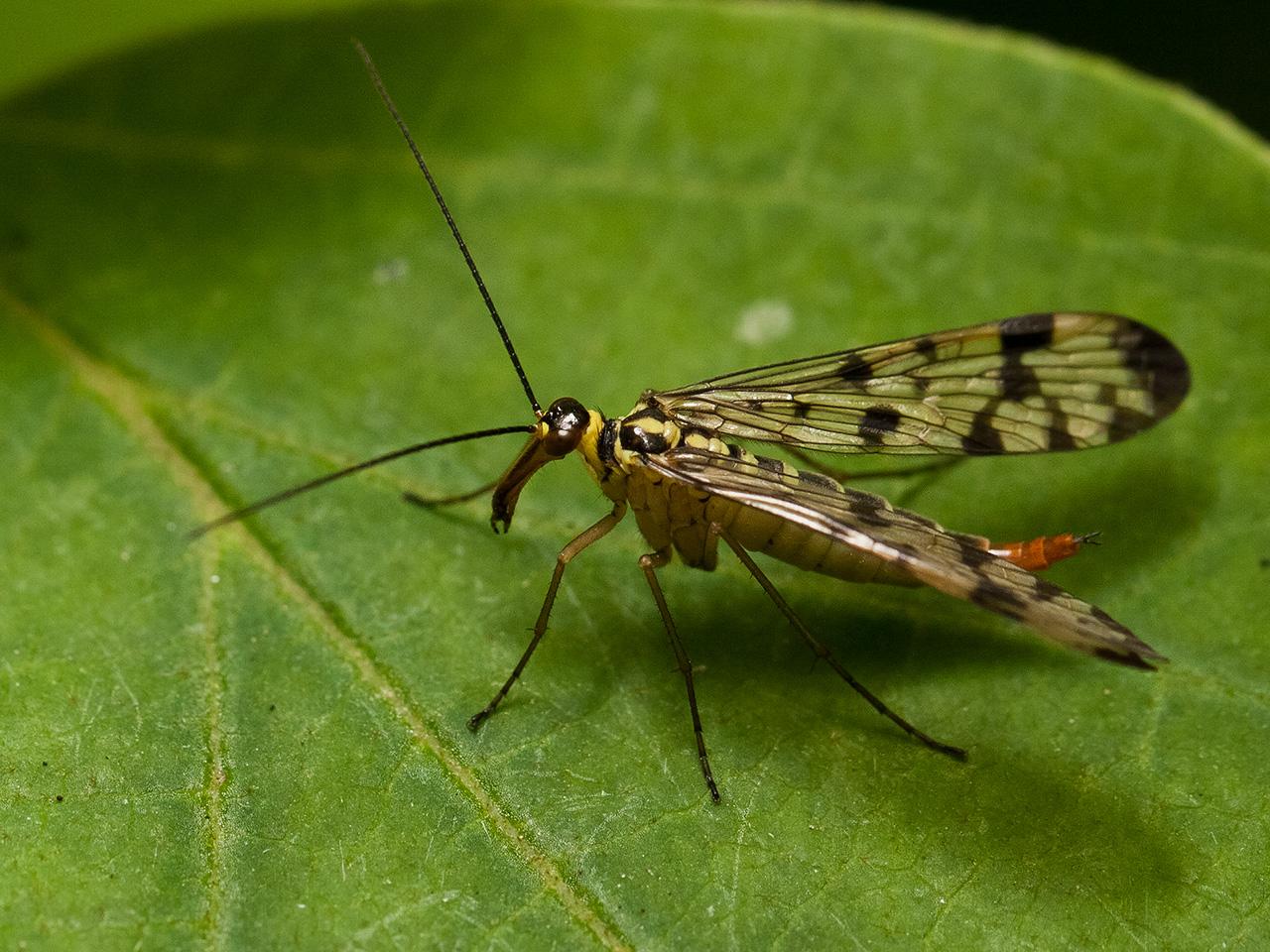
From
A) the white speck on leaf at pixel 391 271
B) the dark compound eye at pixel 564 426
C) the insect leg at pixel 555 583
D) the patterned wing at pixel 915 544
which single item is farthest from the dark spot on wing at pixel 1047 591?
the white speck on leaf at pixel 391 271

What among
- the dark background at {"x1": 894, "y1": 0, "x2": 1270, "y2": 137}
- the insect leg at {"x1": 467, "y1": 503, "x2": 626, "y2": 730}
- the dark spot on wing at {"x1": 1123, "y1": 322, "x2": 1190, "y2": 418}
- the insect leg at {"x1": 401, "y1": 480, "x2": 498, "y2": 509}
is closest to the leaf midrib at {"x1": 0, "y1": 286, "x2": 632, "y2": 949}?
the insect leg at {"x1": 467, "y1": 503, "x2": 626, "y2": 730}

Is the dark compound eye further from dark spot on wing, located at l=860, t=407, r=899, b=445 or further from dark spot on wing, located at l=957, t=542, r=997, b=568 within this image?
dark spot on wing, located at l=957, t=542, r=997, b=568

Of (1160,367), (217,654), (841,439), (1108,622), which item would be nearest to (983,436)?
(841,439)

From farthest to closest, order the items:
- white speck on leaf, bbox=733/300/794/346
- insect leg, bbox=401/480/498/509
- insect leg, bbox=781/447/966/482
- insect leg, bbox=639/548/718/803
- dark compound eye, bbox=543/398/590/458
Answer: white speck on leaf, bbox=733/300/794/346
insect leg, bbox=781/447/966/482
insect leg, bbox=401/480/498/509
dark compound eye, bbox=543/398/590/458
insect leg, bbox=639/548/718/803

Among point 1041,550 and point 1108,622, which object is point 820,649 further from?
point 1108,622

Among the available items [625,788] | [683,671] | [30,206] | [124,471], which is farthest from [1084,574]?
[30,206]

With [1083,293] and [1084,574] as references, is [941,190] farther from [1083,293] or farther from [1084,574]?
[1084,574]
